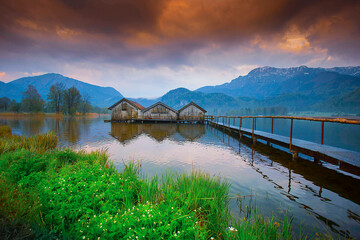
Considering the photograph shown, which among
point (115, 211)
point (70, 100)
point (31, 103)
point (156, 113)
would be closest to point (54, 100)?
point (70, 100)

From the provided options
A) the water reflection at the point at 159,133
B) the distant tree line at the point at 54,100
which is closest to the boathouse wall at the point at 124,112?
the water reflection at the point at 159,133

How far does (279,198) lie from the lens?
5.71 m

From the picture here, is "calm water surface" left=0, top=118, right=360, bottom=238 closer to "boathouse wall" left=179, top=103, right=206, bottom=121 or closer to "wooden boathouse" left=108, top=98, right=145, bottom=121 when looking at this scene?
"boathouse wall" left=179, top=103, right=206, bottom=121

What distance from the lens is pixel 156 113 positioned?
1777 inches

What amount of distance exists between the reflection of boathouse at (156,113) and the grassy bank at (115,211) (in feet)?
127

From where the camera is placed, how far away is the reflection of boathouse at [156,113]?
4472cm

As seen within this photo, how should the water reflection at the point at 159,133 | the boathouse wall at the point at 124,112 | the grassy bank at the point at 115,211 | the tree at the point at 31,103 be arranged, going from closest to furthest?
the grassy bank at the point at 115,211, the water reflection at the point at 159,133, the boathouse wall at the point at 124,112, the tree at the point at 31,103

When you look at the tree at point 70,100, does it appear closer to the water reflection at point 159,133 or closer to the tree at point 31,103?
the tree at point 31,103

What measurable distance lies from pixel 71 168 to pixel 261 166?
919 centimetres

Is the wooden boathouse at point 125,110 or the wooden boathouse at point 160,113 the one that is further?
the wooden boathouse at point 125,110

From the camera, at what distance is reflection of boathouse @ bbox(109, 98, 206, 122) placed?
147ft

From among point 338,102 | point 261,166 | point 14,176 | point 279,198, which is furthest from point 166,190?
point 338,102

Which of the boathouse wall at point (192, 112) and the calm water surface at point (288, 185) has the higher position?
the boathouse wall at point (192, 112)

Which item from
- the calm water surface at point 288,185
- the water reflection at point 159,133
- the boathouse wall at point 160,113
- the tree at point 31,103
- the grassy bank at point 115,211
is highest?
the tree at point 31,103
